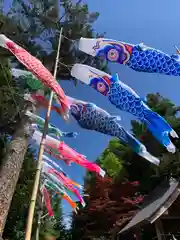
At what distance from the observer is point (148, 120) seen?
19.7 ft

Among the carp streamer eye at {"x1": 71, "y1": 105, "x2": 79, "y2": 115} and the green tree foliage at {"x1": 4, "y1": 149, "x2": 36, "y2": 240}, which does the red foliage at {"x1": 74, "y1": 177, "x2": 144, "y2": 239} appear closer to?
the green tree foliage at {"x1": 4, "y1": 149, "x2": 36, "y2": 240}

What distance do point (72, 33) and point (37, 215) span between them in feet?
23.1

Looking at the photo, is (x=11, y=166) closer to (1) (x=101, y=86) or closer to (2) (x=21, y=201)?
(1) (x=101, y=86)

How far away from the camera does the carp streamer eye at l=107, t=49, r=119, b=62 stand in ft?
20.2

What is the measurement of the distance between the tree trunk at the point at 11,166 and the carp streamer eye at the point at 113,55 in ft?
10.3

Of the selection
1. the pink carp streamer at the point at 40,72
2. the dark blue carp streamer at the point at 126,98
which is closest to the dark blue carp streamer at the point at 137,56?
the dark blue carp streamer at the point at 126,98

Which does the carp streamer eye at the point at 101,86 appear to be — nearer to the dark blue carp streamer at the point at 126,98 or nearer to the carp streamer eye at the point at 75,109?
the dark blue carp streamer at the point at 126,98

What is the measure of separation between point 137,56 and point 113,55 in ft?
1.69

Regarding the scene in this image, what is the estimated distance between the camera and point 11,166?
23.5ft

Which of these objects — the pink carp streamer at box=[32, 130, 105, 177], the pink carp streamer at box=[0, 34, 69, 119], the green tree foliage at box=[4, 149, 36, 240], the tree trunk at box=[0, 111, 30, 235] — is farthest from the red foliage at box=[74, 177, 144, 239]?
the pink carp streamer at box=[0, 34, 69, 119]

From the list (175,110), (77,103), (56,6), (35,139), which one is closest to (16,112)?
(35,139)

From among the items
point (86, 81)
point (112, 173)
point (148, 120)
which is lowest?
point (112, 173)

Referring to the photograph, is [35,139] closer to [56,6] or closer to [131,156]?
[56,6]

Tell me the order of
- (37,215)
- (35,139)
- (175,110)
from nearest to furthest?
(35,139)
(37,215)
(175,110)
